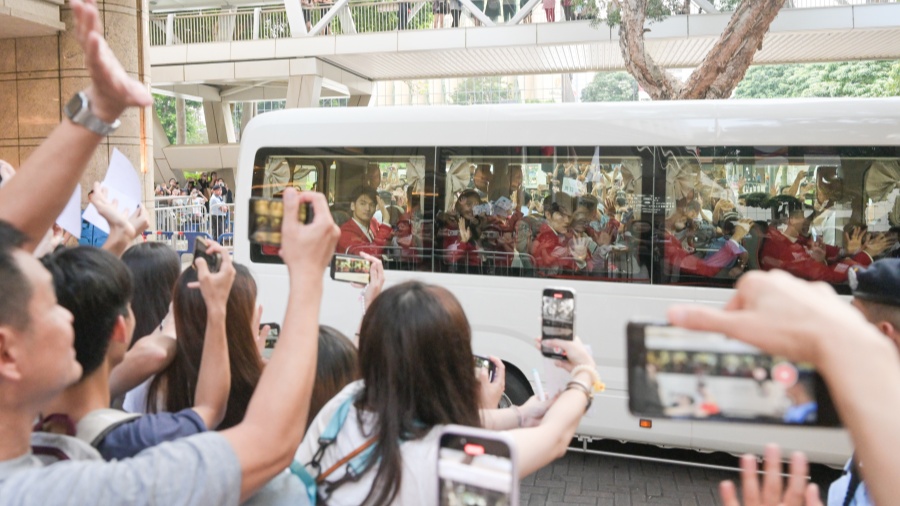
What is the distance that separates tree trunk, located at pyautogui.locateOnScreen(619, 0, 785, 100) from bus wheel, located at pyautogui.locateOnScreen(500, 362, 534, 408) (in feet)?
25.6

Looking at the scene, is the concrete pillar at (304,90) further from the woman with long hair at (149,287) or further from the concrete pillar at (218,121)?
the woman with long hair at (149,287)

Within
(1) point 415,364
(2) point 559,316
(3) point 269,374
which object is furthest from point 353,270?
(3) point 269,374

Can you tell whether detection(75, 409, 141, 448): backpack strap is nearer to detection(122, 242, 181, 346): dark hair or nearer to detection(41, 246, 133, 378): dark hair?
detection(41, 246, 133, 378): dark hair

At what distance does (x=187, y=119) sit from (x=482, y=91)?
82.4 feet

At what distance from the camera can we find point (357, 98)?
27406 millimetres

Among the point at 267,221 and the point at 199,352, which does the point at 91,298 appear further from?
the point at 199,352

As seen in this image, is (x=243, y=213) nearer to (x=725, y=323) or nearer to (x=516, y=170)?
(x=516, y=170)

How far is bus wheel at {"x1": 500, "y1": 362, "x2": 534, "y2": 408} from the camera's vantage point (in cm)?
638

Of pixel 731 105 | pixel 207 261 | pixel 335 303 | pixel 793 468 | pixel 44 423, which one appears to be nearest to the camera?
pixel 793 468

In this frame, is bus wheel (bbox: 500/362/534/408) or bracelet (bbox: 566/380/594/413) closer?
bracelet (bbox: 566/380/594/413)

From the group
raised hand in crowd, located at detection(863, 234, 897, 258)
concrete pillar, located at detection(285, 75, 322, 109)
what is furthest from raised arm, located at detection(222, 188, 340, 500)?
concrete pillar, located at detection(285, 75, 322, 109)

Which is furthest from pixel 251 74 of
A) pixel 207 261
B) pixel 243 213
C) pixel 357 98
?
pixel 207 261

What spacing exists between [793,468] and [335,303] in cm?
573

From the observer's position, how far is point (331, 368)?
2.90m
